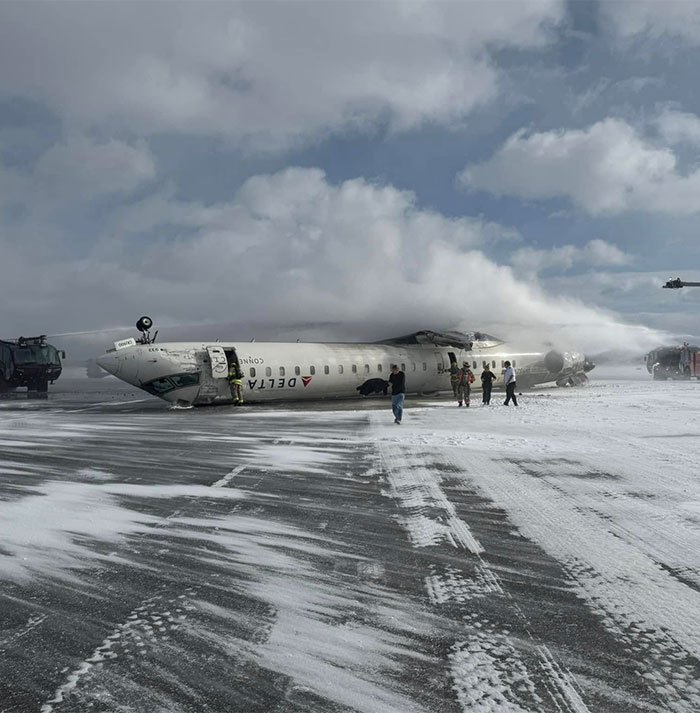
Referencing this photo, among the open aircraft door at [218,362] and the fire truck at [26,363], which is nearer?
the open aircraft door at [218,362]

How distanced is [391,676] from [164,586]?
2069 millimetres

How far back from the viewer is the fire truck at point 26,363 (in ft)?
122

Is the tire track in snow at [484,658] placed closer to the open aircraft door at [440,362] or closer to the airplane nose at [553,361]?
the open aircraft door at [440,362]

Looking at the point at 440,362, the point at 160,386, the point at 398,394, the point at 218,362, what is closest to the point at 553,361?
the point at 440,362

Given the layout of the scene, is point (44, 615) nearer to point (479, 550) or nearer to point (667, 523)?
point (479, 550)

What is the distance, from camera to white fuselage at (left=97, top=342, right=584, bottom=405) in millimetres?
23844

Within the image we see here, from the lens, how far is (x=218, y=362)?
2450cm

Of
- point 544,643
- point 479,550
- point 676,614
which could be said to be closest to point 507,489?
point 479,550

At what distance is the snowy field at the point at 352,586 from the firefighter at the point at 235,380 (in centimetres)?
1439

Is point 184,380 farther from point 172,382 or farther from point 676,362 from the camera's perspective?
point 676,362

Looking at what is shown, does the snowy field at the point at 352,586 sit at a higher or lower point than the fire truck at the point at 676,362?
lower

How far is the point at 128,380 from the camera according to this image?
2430 centimetres

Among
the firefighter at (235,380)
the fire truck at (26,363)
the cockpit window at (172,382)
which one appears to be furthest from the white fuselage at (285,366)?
the fire truck at (26,363)

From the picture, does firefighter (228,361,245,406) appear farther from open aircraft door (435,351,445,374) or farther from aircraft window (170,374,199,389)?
open aircraft door (435,351,445,374)
